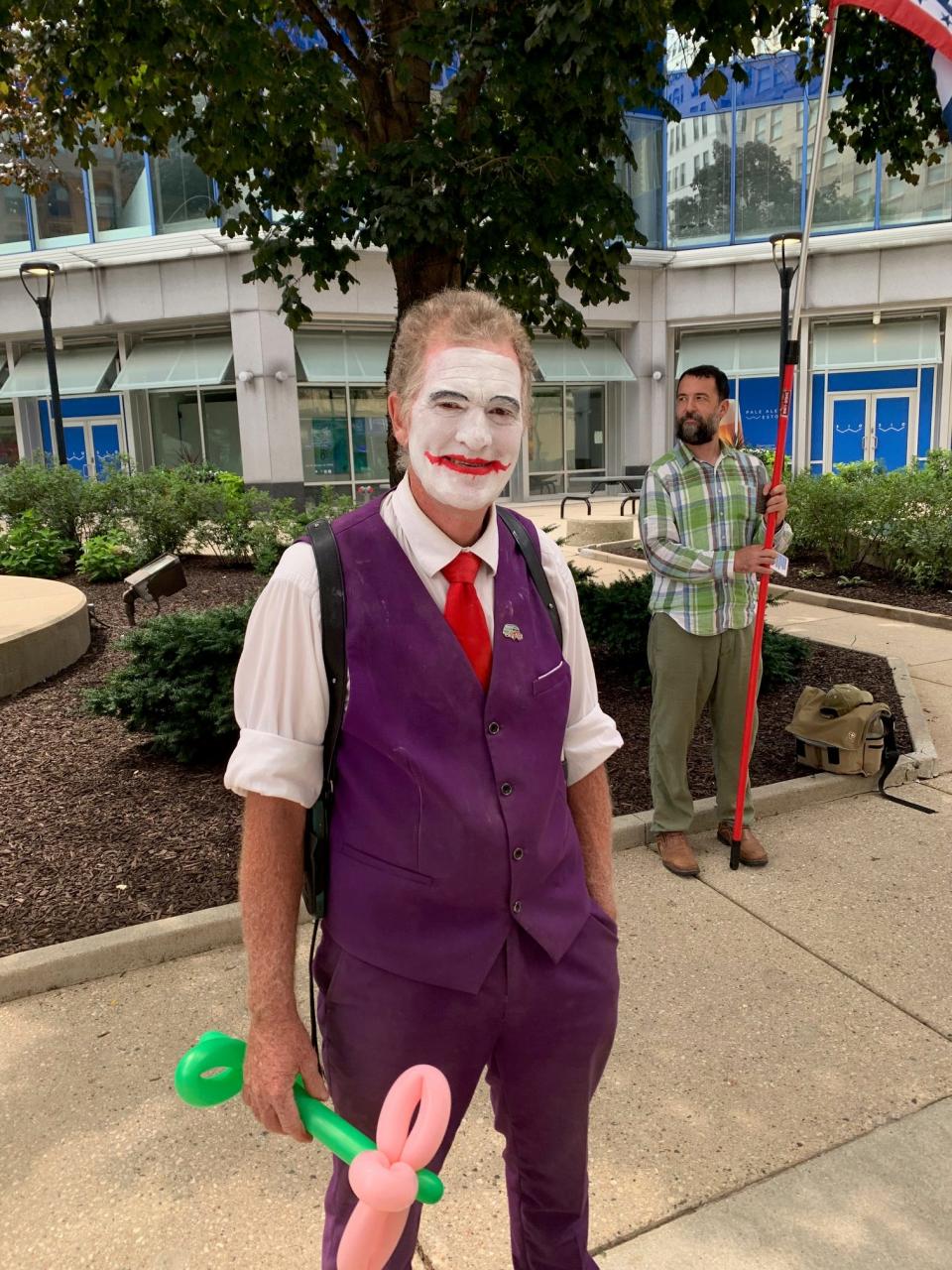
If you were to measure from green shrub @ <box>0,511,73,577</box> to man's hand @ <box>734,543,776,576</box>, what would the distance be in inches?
400

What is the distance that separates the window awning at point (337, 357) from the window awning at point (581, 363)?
456 centimetres

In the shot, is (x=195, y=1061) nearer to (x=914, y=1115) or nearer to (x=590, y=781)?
(x=590, y=781)

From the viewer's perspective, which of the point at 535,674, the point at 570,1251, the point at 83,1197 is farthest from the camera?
the point at 83,1197

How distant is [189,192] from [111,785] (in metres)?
22.3

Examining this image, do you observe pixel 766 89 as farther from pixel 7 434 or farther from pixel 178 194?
pixel 7 434

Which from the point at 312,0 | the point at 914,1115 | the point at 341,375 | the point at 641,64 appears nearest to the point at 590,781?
the point at 914,1115

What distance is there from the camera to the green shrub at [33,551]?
39.9ft

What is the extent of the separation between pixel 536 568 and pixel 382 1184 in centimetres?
108

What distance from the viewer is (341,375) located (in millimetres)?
24453

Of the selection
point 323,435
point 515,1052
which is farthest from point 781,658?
point 323,435

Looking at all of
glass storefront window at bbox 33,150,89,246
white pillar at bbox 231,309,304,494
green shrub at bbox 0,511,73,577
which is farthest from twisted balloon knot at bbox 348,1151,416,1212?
glass storefront window at bbox 33,150,89,246

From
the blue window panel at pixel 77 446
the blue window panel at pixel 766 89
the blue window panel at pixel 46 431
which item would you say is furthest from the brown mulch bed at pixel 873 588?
the blue window panel at pixel 46 431

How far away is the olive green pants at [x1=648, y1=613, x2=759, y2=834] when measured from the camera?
4.39m

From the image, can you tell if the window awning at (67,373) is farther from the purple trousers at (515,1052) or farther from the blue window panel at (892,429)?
the purple trousers at (515,1052)
